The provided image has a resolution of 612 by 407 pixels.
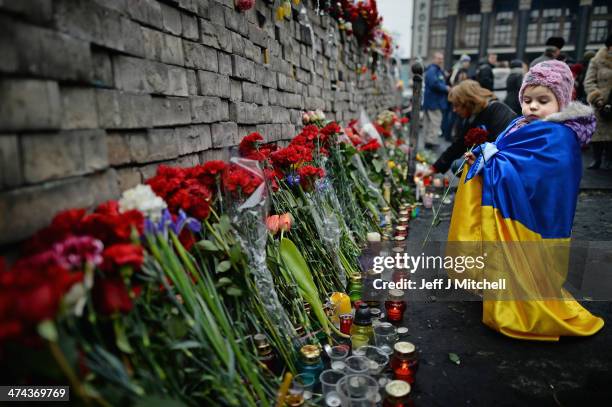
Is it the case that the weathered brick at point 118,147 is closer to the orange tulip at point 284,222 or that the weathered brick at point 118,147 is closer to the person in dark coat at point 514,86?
the orange tulip at point 284,222

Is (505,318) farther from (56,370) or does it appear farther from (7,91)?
(7,91)

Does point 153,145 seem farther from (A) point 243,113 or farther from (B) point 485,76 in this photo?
(B) point 485,76

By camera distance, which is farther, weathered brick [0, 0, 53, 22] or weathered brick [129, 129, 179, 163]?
weathered brick [129, 129, 179, 163]

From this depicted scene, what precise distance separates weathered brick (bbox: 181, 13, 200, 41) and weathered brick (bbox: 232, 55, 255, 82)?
0.42 meters

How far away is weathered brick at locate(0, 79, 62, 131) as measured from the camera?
0.93 metres

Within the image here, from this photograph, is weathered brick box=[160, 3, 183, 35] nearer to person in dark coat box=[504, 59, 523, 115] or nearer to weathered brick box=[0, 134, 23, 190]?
weathered brick box=[0, 134, 23, 190]

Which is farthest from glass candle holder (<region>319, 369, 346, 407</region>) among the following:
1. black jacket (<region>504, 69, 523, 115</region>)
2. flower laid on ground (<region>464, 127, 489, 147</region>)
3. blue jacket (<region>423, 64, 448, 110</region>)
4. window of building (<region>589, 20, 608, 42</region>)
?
window of building (<region>589, 20, 608, 42</region>)

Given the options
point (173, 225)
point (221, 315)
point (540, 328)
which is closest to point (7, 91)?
point (173, 225)

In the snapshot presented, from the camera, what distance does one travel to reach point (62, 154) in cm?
112

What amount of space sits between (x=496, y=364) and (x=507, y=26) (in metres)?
32.6

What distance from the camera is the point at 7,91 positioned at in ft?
3.04

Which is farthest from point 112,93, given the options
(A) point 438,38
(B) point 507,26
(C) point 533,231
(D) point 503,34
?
(A) point 438,38

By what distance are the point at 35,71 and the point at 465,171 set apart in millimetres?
2316

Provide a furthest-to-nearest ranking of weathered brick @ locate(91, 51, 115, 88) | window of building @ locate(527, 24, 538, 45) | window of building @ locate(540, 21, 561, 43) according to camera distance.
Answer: window of building @ locate(527, 24, 538, 45) → window of building @ locate(540, 21, 561, 43) → weathered brick @ locate(91, 51, 115, 88)
